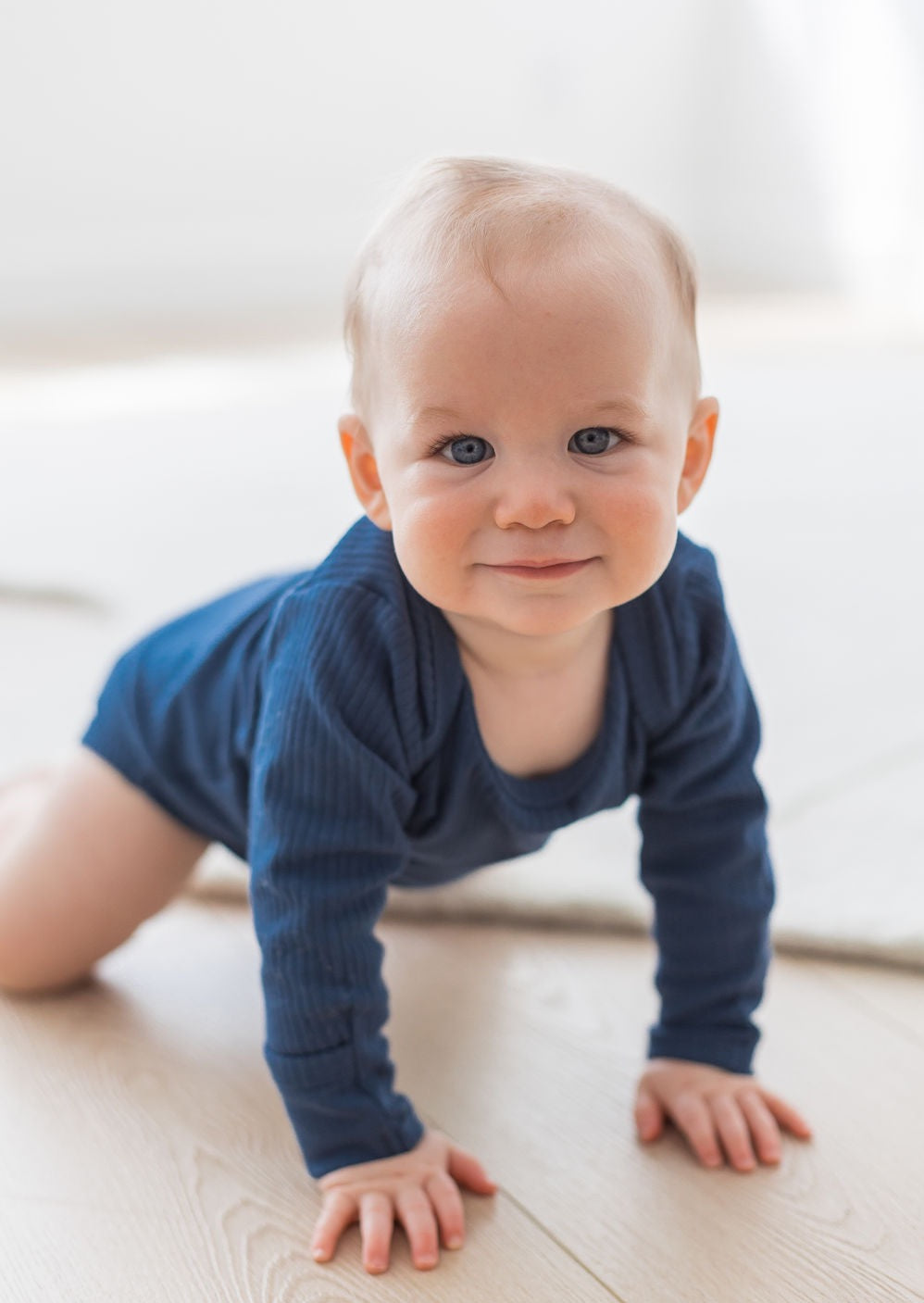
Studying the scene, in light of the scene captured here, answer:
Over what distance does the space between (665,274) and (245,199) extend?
2836 mm

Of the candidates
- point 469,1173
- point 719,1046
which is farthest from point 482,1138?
point 719,1046

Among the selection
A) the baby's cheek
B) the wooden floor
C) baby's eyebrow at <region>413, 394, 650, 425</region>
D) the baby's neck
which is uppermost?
baby's eyebrow at <region>413, 394, 650, 425</region>

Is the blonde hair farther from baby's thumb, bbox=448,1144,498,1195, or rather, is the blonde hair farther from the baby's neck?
baby's thumb, bbox=448,1144,498,1195

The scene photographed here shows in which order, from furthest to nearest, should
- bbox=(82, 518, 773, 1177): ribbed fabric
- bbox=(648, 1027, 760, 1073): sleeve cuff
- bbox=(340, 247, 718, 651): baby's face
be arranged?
1. bbox=(648, 1027, 760, 1073): sleeve cuff
2. bbox=(82, 518, 773, 1177): ribbed fabric
3. bbox=(340, 247, 718, 651): baby's face

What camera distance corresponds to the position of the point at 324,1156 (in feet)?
2.83

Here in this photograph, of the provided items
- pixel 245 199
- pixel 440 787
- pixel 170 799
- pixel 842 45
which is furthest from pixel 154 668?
pixel 842 45

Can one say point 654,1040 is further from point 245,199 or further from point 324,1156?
point 245,199

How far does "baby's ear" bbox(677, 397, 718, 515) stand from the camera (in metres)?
0.84

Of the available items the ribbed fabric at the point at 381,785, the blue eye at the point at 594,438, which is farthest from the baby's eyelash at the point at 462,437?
the ribbed fabric at the point at 381,785

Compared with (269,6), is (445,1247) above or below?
below

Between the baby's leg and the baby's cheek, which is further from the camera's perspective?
the baby's leg

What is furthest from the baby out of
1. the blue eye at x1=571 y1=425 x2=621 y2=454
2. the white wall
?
the white wall

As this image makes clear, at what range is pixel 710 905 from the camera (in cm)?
94

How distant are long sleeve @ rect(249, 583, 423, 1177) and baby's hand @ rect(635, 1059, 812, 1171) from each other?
6.4 inches
